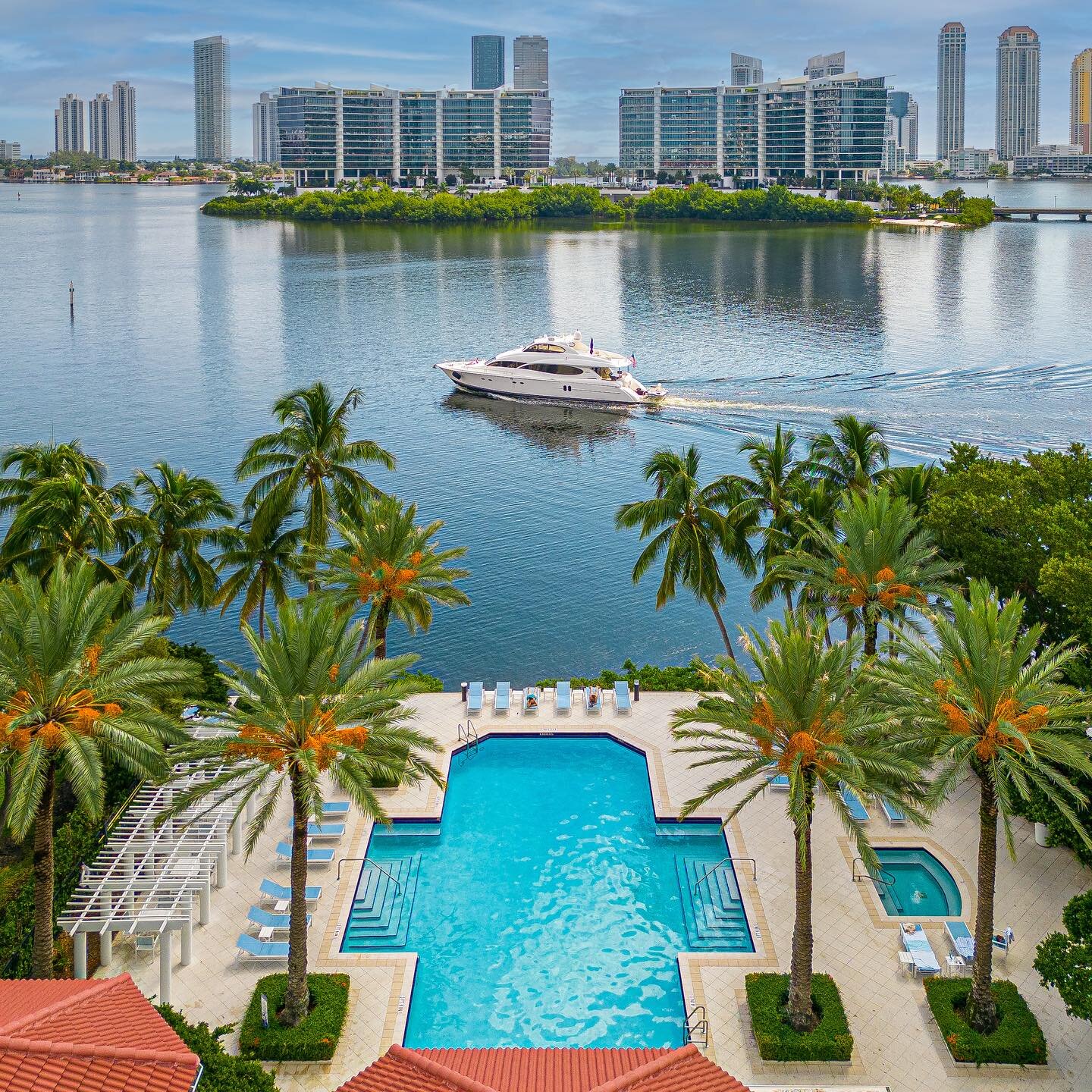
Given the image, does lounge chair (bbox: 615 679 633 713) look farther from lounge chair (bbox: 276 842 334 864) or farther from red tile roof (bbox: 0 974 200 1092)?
red tile roof (bbox: 0 974 200 1092)

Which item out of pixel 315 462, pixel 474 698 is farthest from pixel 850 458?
pixel 315 462

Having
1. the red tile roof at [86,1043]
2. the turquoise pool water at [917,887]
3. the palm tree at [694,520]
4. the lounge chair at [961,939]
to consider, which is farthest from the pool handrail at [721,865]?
the red tile roof at [86,1043]

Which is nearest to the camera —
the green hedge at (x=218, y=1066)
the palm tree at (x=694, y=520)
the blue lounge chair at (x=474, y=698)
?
the green hedge at (x=218, y=1066)

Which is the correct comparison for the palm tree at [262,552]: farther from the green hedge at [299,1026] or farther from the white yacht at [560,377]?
the white yacht at [560,377]

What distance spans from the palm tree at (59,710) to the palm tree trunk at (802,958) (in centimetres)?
1215

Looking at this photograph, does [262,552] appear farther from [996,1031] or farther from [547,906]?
[996,1031]

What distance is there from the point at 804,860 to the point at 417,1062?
27.8 feet

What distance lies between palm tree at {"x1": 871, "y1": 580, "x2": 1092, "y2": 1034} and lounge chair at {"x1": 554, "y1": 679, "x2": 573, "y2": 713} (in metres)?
14.6

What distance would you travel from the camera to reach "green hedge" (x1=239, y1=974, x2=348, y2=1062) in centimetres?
2320

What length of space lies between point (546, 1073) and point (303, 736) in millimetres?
7675

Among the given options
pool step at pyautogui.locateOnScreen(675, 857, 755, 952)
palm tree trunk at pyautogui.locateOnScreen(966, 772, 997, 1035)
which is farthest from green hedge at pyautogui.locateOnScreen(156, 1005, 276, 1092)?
palm tree trunk at pyautogui.locateOnScreen(966, 772, 997, 1035)

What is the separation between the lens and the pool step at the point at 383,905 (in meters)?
27.1

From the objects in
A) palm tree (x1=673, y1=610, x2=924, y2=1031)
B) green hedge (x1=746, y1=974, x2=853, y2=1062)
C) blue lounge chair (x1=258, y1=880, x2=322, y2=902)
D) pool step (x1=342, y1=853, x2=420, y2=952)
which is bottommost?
green hedge (x1=746, y1=974, x2=853, y2=1062)

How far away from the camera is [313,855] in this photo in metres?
29.8
